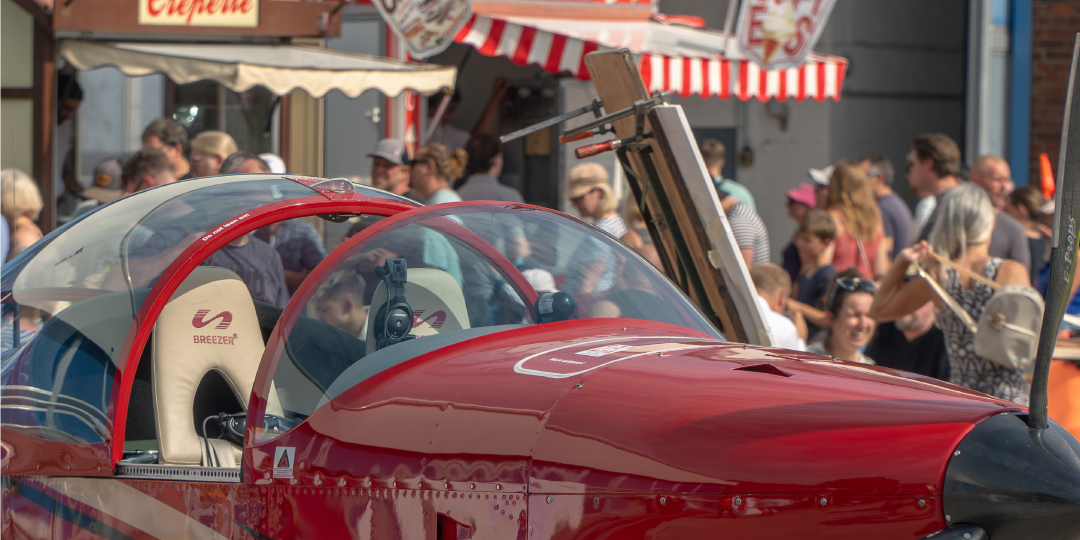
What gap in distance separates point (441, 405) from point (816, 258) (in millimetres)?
4445

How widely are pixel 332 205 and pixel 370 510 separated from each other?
45.4 inches

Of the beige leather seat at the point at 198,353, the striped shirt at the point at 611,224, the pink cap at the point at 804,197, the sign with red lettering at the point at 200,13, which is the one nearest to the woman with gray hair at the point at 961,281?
the striped shirt at the point at 611,224

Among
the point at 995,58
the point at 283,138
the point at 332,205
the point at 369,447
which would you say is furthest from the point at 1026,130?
the point at 369,447

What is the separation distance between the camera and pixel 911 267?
14.0 ft

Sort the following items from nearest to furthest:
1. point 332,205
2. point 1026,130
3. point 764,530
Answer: point 764,530, point 332,205, point 1026,130

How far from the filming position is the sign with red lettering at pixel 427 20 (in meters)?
7.71

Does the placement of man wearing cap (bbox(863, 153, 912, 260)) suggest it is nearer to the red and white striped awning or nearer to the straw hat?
the red and white striped awning

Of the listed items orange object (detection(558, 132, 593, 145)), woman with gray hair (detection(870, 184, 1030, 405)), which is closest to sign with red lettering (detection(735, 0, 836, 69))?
woman with gray hair (detection(870, 184, 1030, 405))

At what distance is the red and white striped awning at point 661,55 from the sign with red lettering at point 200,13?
1.70 metres

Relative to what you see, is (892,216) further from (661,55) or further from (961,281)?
(961,281)

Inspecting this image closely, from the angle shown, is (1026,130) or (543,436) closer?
(543,436)

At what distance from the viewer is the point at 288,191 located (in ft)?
10.2

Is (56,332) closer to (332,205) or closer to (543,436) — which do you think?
(332,205)

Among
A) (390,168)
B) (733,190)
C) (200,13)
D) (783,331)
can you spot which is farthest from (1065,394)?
(200,13)
